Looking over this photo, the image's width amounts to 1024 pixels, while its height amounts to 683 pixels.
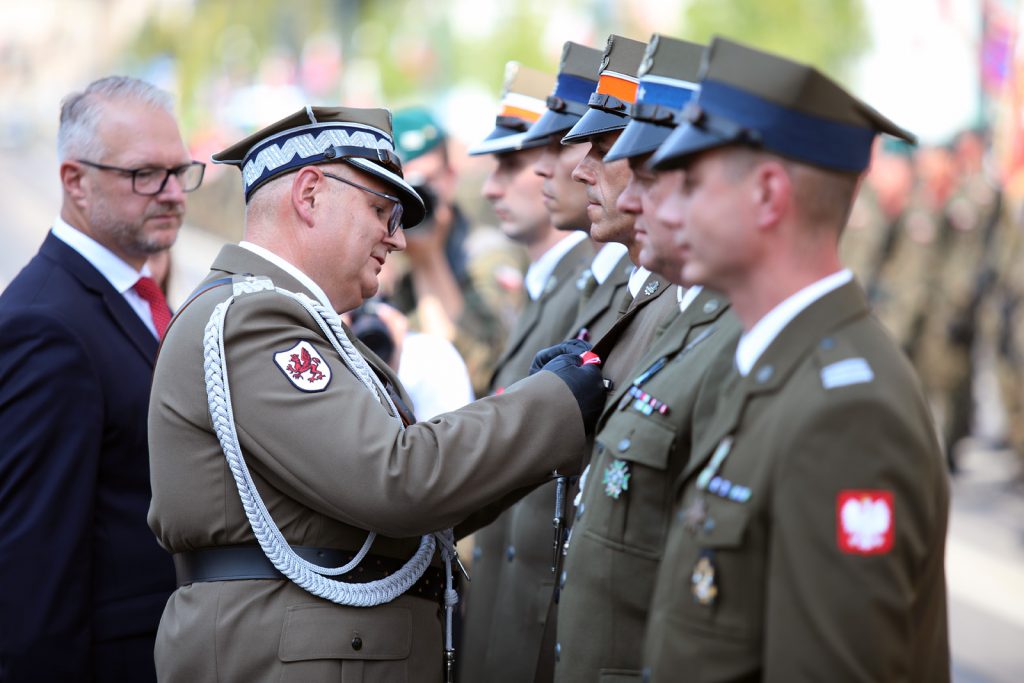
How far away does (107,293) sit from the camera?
3.68 m

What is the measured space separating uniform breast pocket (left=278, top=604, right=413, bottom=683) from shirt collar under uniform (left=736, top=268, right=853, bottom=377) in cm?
118

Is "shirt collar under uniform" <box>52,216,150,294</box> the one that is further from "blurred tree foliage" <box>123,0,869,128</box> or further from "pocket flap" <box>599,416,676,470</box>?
"blurred tree foliage" <box>123,0,869,128</box>

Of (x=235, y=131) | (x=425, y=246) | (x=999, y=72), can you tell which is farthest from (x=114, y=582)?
(x=235, y=131)

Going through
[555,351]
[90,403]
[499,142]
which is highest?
[499,142]

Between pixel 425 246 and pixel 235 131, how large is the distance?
27.8 metres

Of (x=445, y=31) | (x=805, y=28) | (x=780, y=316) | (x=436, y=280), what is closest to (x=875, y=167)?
(x=805, y=28)

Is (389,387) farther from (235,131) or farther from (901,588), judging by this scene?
(235,131)

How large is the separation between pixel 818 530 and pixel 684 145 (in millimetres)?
656

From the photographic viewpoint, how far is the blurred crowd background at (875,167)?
30.4 ft

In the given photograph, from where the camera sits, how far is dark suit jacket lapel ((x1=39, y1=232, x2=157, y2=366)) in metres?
3.65

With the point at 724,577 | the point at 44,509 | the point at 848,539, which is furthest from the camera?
the point at 44,509

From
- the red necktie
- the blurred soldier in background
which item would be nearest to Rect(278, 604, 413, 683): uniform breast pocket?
the red necktie

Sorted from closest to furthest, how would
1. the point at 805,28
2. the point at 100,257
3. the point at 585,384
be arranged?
the point at 585,384 → the point at 100,257 → the point at 805,28

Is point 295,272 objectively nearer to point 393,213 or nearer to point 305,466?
point 393,213
